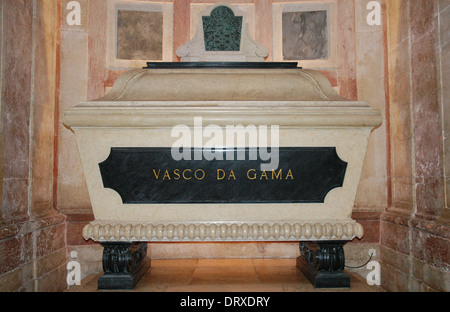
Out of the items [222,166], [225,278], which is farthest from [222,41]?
[225,278]

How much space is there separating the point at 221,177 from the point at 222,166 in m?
0.07

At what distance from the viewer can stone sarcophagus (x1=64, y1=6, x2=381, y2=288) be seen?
1.95m

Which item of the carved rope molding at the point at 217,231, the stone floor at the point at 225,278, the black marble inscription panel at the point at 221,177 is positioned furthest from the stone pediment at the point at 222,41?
the stone floor at the point at 225,278

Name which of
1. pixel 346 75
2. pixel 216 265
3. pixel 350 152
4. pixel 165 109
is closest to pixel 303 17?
pixel 346 75

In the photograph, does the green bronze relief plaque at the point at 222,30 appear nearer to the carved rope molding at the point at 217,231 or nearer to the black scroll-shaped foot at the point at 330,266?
the carved rope molding at the point at 217,231

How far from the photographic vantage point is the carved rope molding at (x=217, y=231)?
197cm

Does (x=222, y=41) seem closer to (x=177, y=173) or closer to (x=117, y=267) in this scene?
(x=177, y=173)

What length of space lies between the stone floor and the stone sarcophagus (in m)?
0.43

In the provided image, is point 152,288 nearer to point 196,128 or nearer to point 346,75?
point 196,128

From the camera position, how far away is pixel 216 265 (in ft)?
8.99

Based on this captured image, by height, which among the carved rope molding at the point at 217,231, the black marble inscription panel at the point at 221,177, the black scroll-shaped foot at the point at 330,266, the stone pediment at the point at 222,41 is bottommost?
the black scroll-shaped foot at the point at 330,266

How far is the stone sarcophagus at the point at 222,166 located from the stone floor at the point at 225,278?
0.43 meters

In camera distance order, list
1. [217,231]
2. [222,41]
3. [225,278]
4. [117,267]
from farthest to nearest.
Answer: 1. [222,41]
2. [225,278]
3. [117,267]
4. [217,231]

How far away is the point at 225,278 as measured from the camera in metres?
2.39
